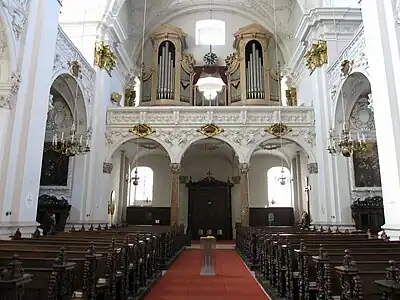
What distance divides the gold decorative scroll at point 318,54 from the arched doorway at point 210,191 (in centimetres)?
719

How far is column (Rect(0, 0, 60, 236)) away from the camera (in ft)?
26.8

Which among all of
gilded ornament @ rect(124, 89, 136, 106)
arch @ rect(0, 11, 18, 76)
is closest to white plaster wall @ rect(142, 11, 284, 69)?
gilded ornament @ rect(124, 89, 136, 106)

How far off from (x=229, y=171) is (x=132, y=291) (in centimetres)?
1662

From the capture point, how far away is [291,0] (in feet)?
66.0

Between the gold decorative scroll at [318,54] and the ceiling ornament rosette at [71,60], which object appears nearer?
the ceiling ornament rosette at [71,60]

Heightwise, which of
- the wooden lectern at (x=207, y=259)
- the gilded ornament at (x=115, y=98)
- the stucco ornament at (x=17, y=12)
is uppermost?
the gilded ornament at (x=115, y=98)

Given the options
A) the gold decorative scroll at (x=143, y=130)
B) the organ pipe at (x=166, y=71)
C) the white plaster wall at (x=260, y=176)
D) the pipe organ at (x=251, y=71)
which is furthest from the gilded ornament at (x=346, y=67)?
the white plaster wall at (x=260, y=176)

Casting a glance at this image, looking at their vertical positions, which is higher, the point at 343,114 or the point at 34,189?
the point at 343,114

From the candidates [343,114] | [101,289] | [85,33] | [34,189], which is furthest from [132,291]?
[85,33]

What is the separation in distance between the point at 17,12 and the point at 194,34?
48.3 feet

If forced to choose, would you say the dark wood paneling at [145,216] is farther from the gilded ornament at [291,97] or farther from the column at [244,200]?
the gilded ornament at [291,97]

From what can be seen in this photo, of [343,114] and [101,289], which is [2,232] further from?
[343,114]

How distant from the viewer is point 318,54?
14.7 metres

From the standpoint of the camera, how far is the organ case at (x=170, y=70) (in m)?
18.7
